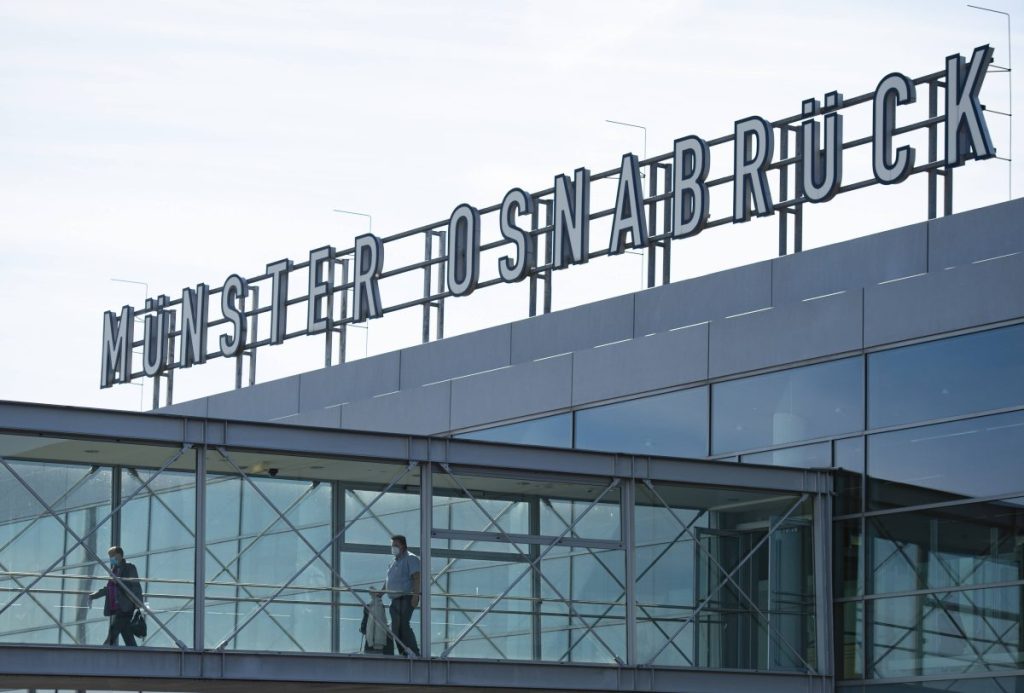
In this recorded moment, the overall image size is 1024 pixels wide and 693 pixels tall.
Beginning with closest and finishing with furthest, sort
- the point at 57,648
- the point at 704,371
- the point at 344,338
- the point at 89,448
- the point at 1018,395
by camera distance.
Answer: the point at 57,648
the point at 89,448
the point at 1018,395
the point at 704,371
the point at 344,338

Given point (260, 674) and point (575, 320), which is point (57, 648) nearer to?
point (260, 674)

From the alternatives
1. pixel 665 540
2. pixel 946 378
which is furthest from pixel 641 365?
pixel 946 378

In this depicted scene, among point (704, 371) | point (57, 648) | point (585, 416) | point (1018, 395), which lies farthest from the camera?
point (585, 416)

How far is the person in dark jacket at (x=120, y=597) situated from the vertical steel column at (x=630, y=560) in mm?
6278

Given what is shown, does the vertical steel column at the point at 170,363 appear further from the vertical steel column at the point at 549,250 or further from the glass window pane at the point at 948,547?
the glass window pane at the point at 948,547

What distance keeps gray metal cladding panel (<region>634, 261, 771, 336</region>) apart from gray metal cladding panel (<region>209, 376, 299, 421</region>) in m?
9.66

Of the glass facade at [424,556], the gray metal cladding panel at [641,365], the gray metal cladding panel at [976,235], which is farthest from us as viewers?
the gray metal cladding panel at [641,365]

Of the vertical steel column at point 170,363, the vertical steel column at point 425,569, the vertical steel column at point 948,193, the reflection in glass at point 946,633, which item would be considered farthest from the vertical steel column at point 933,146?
the vertical steel column at point 170,363

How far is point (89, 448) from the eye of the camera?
68.4 feet

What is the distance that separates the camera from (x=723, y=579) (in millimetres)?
24375

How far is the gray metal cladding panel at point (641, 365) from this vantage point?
88.3ft

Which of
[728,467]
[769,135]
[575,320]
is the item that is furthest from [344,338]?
[728,467]

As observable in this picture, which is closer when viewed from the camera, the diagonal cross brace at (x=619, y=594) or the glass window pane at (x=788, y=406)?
the diagonal cross brace at (x=619, y=594)

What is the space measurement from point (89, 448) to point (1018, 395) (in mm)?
11518
